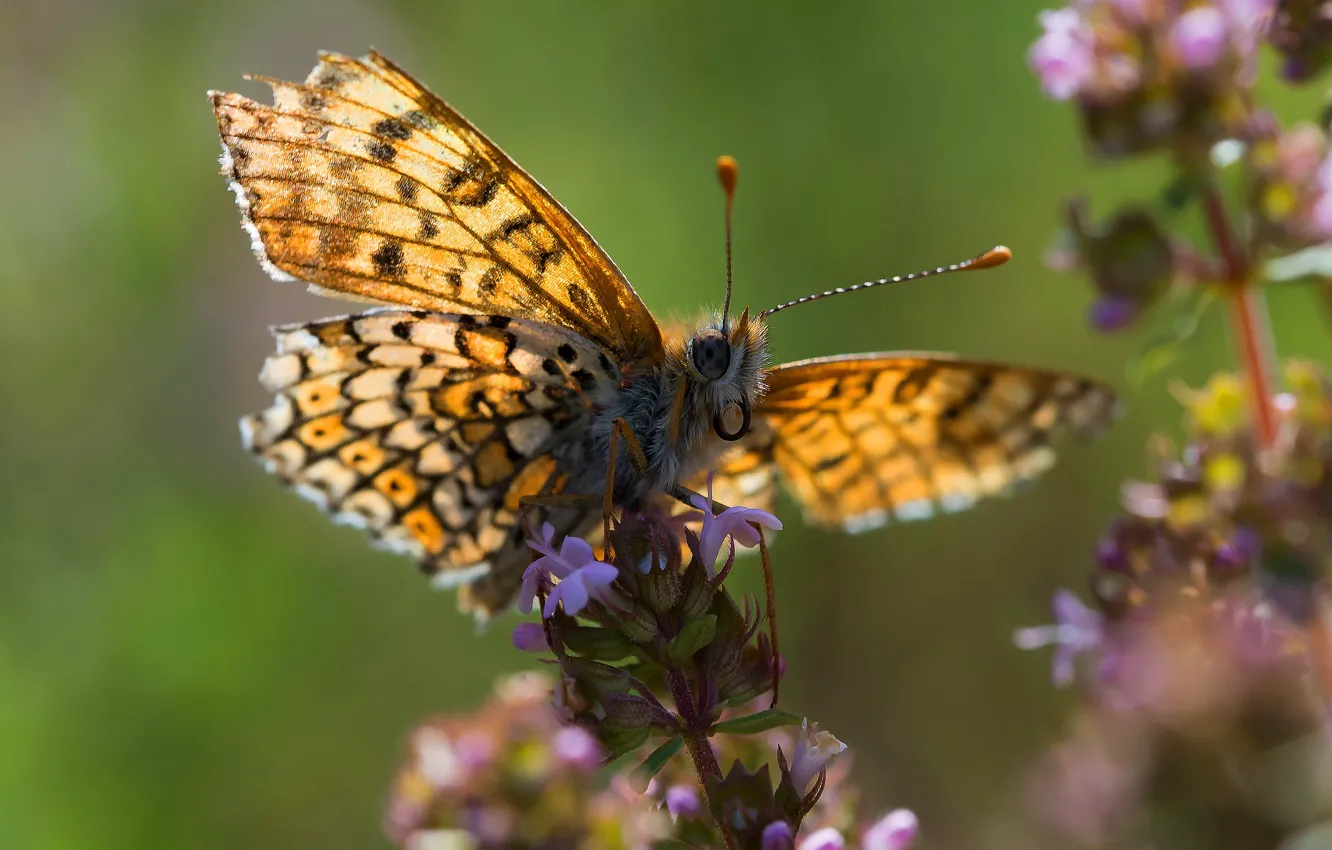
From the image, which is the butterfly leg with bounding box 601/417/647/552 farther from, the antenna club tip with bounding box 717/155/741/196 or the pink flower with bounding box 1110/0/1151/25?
the pink flower with bounding box 1110/0/1151/25

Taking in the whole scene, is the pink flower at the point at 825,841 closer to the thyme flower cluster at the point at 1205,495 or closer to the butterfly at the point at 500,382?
the thyme flower cluster at the point at 1205,495

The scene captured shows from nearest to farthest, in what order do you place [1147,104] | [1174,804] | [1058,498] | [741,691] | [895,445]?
1. [1174,804]
2. [741,691]
3. [1147,104]
4. [895,445]
5. [1058,498]

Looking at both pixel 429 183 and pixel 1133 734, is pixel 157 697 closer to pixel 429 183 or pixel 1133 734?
pixel 429 183

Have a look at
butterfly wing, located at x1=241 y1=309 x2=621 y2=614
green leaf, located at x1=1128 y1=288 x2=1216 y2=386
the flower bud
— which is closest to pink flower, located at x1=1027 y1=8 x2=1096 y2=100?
green leaf, located at x1=1128 y1=288 x2=1216 y2=386

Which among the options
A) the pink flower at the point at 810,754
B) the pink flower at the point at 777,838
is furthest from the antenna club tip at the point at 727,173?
the pink flower at the point at 777,838

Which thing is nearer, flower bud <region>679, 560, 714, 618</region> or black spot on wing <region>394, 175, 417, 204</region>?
flower bud <region>679, 560, 714, 618</region>

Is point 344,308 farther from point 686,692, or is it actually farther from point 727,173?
point 686,692

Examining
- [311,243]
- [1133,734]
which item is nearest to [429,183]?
[311,243]
